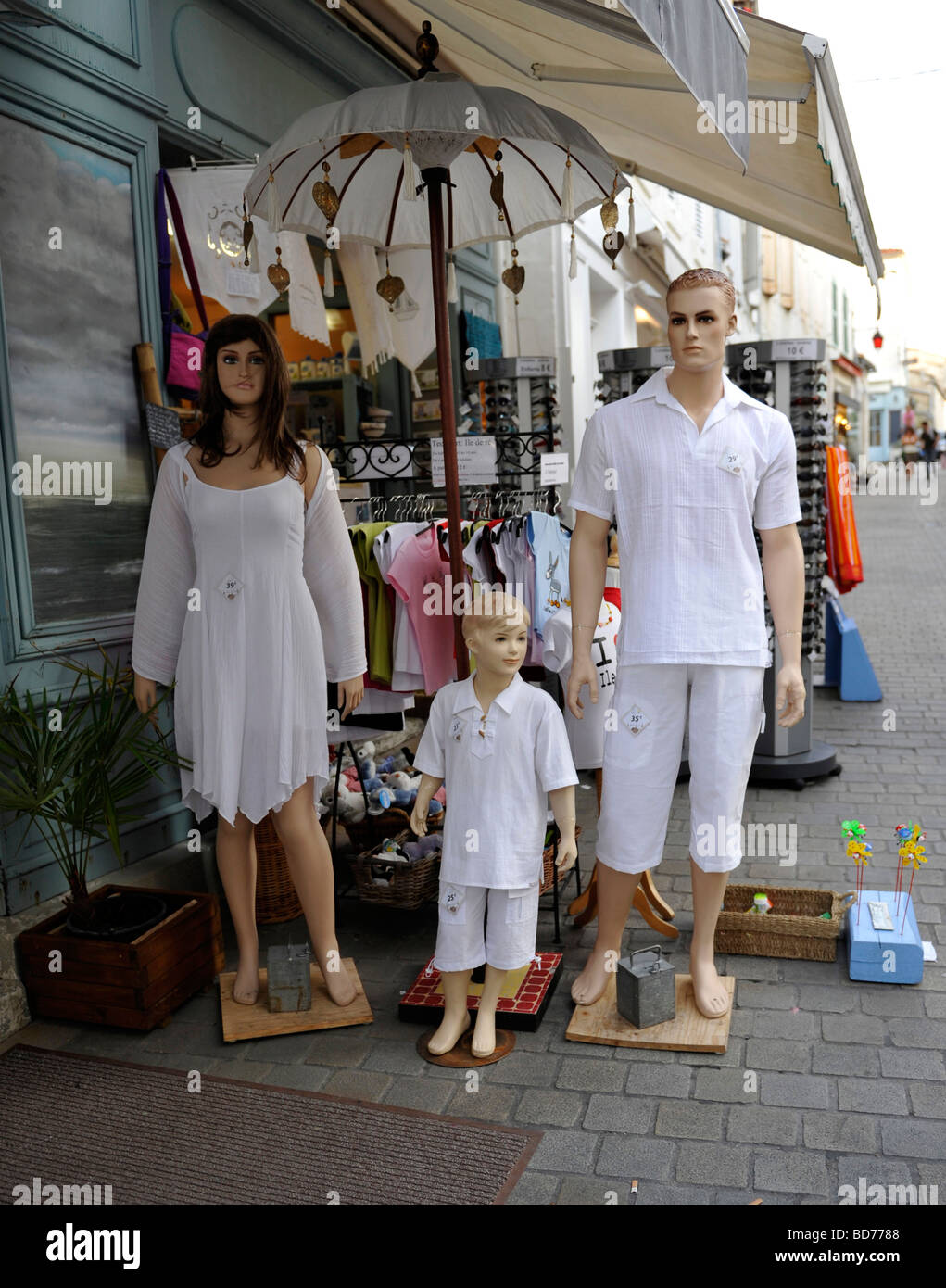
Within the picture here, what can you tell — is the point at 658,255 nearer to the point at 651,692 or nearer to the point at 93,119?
the point at 93,119

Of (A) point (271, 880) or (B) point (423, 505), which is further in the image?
(B) point (423, 505)

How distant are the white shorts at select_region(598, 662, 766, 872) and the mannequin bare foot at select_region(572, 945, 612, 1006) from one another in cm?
33

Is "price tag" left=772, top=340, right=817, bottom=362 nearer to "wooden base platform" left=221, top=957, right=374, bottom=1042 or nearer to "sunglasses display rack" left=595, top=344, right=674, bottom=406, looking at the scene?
"sunglasses display rack" left=595, top=344, right=674, bottom=406

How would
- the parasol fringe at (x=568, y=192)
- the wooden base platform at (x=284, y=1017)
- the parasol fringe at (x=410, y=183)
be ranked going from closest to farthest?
1. the wooden base platform at (x=284, y=1017)
2. the parasol fringe at (x=568, y=192)
3. the parasol fringe at (x=410, y=183)

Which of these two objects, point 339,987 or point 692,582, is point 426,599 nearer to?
point 692,582

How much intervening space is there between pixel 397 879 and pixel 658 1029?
1092mm

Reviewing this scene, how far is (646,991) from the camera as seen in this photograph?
3172mm

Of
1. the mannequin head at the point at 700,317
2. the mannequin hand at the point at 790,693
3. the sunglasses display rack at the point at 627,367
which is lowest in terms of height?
the mannequin hand at the point at 790,693

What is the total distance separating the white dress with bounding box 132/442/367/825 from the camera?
10.5 feet

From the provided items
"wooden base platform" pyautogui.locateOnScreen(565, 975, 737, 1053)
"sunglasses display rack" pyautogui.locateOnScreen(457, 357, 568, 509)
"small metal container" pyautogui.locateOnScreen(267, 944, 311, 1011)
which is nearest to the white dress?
"small metal container" pyautogui.locateOnScreen(267, 944, 311, 1011)

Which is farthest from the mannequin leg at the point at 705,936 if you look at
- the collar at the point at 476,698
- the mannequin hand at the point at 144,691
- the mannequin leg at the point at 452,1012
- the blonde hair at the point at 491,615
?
the mannequin hand at the point at 144,691

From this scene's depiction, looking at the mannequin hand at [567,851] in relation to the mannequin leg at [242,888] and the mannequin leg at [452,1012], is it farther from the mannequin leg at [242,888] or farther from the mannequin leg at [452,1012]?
the mannequin leg at [242,888]

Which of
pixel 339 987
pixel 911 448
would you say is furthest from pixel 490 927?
pixel 911 448

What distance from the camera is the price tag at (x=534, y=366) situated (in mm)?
6047
